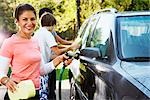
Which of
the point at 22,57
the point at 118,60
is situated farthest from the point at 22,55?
the point at 118,60

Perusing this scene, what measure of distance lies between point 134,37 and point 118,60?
57 centimetres

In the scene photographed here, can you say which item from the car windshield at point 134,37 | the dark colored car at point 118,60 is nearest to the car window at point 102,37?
the dark colored car at point 118,60

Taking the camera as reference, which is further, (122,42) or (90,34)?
(90,34)

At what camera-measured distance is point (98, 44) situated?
18.7 ft

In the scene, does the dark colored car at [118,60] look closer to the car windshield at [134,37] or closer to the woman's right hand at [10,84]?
the car windshield at [134,37]

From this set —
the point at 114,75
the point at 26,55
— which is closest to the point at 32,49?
the point at 26,55

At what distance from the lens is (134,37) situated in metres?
5.21

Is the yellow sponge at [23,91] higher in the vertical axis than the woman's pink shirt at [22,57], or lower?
lower

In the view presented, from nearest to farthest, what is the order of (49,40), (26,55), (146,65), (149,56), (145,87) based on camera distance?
(145,87)
(26,55)
(146,65)
(149,56)
(49,40)

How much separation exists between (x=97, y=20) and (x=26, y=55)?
104 inches

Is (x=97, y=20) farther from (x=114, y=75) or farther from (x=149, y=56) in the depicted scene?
(x=114, y=75)

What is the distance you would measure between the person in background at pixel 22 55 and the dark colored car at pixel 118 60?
71 cm

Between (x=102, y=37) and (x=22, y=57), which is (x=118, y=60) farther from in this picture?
(x=22, y=57)

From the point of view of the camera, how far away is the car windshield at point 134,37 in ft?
16.1
